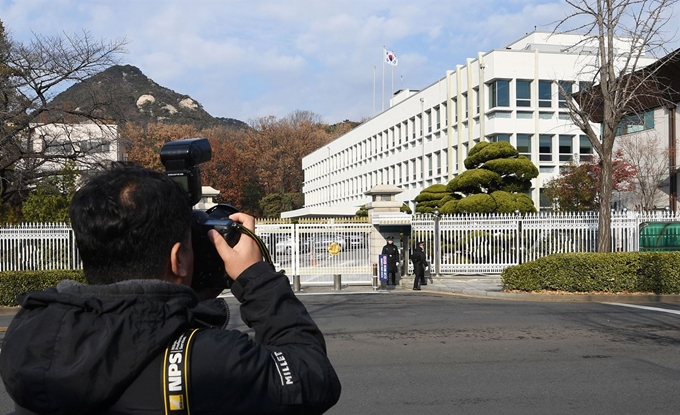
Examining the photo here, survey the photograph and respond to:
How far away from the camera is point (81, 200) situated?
1.84 meters

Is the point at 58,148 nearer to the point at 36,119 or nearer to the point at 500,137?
the point at 36,119

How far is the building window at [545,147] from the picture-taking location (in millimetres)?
42562

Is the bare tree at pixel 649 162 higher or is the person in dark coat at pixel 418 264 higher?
the bare tree at pixel 649 162

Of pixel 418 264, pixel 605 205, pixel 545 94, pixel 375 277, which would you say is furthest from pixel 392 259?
pixel 545 94

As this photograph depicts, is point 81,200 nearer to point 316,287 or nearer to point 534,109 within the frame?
point 316,287

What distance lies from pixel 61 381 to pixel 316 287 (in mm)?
21372

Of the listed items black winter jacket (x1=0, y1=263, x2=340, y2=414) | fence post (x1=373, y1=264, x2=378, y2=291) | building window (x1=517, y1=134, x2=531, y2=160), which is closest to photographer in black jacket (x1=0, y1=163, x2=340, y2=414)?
black winter jacket (x1=0, y1=263, x2=340, y2=414)

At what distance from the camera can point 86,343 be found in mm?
1652

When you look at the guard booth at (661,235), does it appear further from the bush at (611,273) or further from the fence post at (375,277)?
the fence post at (375,277)

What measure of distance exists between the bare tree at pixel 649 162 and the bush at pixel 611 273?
13.2 meters

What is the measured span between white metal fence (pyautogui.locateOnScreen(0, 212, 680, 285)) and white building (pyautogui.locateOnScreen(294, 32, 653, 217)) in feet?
36.5

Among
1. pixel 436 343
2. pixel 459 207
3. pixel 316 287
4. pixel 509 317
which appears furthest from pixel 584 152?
pixel 436 343

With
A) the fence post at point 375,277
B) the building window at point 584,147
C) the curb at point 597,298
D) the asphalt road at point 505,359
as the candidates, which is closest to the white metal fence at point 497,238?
the fence post at point 375,277

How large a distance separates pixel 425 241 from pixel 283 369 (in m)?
23.6
